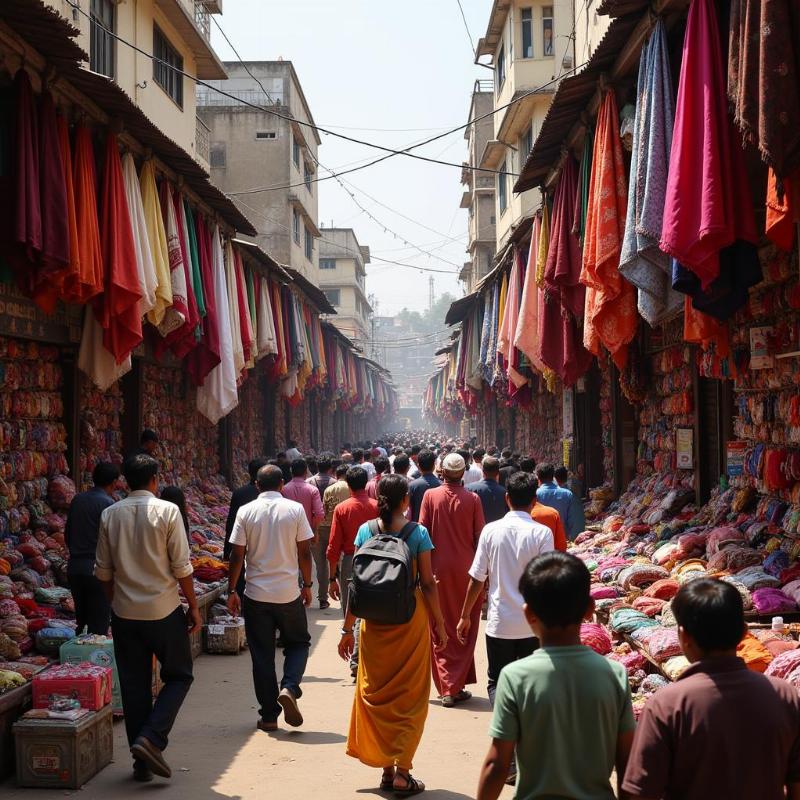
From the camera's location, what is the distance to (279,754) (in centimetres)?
591

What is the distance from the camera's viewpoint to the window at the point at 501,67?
26.7 meters

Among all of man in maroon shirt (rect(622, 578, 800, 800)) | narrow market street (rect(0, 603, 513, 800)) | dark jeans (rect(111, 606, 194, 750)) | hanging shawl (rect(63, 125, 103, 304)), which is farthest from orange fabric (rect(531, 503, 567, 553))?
hanging shawl (rect(63, 125, 103, 304))

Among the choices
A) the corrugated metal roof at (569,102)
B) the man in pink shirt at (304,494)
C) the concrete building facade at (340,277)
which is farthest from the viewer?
the concrete building facade at (340,277)

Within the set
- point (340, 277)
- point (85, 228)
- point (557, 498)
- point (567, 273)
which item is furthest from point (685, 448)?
point (340, 277)

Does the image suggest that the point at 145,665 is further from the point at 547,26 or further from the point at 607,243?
the point at 547,26

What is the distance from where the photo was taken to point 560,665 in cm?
281

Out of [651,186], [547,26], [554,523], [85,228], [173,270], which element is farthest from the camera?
[547,26]

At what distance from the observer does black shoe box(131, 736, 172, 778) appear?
17.2 ft

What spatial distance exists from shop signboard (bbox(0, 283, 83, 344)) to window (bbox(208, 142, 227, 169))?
22905 mm

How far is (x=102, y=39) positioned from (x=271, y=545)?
34.8 feet

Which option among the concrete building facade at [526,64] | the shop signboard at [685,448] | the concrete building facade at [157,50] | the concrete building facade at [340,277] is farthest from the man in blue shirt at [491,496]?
the concrete building facade at [340,277]

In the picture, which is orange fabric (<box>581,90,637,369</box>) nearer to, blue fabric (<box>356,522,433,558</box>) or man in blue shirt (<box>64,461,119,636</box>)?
blue fabric (<box>356,522,433,558</box>)

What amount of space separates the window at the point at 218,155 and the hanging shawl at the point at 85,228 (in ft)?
78.7

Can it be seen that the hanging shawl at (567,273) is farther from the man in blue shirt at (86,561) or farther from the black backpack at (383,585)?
the man in blue shirt at (86,561)
